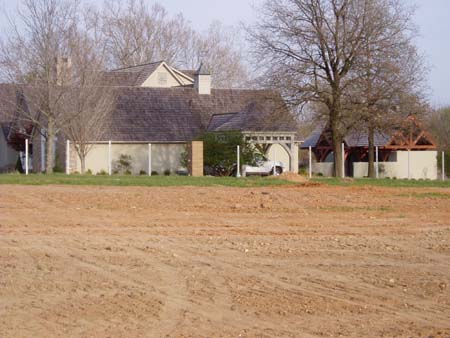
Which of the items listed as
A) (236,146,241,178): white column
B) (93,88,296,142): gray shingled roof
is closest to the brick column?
(236,146,241,178): white column

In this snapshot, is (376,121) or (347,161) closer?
(376,121)

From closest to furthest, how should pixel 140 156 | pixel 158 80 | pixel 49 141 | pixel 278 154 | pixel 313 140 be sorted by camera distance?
pixel 49 141 → pixel 140 156 → pixel 278 154 → pixel 158 80 → pixel 313 140

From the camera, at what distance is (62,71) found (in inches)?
1403

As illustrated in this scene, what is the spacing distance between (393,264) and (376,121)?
2417 cm

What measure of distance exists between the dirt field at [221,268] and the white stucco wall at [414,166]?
24.4 meters

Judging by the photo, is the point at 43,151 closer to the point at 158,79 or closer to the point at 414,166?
the point at 158,79

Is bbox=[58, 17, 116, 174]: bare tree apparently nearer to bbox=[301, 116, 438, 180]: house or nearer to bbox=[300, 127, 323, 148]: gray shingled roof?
bbox=[301, 116, 438, 180]: house

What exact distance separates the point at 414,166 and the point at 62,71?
20706mm

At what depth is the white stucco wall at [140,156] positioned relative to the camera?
41.9 metres

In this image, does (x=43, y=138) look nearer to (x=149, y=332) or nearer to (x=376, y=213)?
(x=376, y=213)

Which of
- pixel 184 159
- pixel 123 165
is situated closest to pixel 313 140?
pixel 184 159

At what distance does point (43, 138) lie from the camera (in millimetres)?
40844

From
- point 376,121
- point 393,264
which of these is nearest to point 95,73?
point 376,121

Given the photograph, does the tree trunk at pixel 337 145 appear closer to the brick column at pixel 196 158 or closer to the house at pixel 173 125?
the house at pixel 173 125
